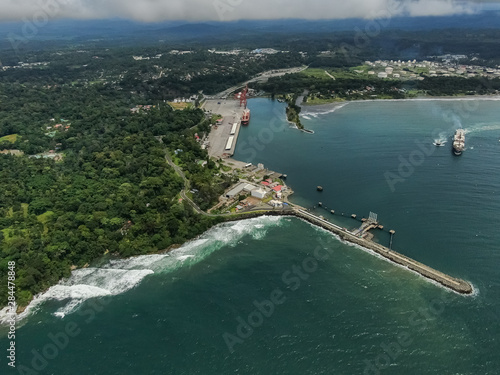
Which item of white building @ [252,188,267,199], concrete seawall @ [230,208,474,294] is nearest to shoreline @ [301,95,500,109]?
white building @ [252,188,267,199]

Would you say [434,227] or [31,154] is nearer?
[434,227]

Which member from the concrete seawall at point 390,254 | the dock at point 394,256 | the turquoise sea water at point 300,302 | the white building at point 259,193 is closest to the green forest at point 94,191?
the turquoise sea water at point 300,302

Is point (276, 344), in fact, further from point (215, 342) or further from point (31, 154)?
point (31, 154)

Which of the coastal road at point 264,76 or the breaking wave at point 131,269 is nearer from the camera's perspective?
the breaking wave at point 131,269

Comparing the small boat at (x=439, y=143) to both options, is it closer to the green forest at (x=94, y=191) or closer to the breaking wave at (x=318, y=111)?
the breaking wave at (x=318, y=111)

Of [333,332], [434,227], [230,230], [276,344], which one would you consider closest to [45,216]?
[230,230]

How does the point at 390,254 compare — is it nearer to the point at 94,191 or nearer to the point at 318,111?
the point at 94,191
